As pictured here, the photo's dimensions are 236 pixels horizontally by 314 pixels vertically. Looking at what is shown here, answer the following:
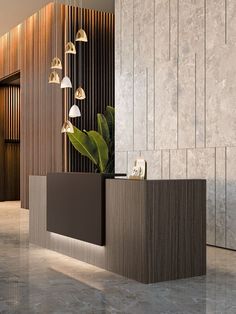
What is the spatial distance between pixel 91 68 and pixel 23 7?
184 centimetres

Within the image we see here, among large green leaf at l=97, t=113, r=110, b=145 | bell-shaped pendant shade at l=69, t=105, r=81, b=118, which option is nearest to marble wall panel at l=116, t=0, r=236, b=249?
large green leaf at l=97, t=113, r=110, b=145

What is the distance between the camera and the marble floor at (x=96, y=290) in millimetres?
3576

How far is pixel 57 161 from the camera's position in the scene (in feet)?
34.0

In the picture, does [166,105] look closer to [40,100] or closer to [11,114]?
[40,100]

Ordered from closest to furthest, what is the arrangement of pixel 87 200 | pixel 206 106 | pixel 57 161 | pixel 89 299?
pixel 89 299
pixel 87 200
pixel 206 106
pixel 57 161

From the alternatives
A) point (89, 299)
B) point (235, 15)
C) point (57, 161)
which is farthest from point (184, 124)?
point (57, 161)

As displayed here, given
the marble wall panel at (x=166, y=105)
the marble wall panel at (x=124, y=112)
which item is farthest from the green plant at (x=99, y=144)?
the marble wall panel at (x=166, y=105)

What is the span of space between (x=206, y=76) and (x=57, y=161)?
4.75 m

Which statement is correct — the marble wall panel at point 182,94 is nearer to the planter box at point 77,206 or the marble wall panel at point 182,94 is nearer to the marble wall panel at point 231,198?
the marble wall panel at point 231,198

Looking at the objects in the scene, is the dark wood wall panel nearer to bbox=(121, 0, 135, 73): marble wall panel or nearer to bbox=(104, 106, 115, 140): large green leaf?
bbox=(104, 106, 115, 140): large green leaf

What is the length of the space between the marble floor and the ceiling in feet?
18.1

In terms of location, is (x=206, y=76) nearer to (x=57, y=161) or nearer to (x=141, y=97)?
(x=141, y=97)

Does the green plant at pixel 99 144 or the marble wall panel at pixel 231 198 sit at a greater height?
the green plant at pixel 99 144

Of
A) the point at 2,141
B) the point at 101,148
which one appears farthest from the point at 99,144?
the point at 2,141
